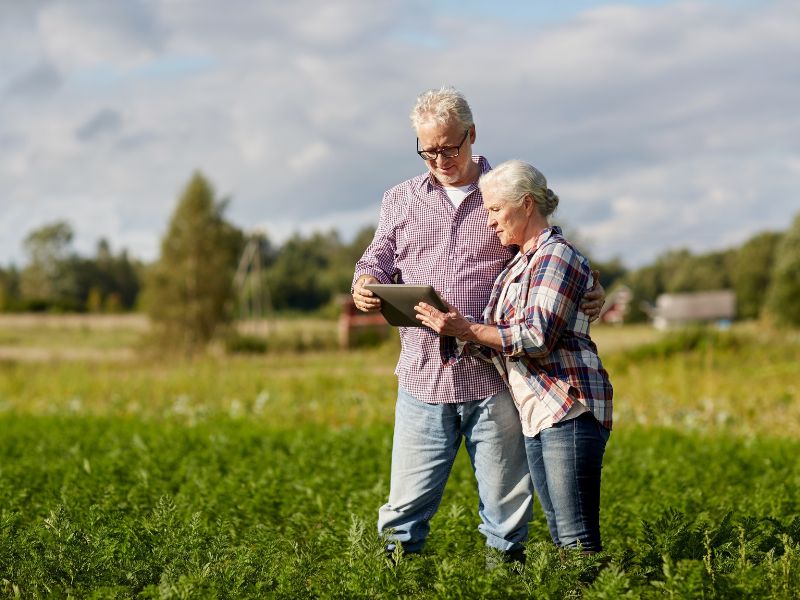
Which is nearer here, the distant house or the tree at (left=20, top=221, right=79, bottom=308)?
the distant house

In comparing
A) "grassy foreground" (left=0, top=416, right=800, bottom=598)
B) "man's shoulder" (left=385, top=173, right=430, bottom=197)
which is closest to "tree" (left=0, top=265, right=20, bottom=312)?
"grassy foreground" (left=0, top=416, right=800, bottom=598)

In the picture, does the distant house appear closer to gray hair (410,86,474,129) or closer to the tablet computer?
gray hair (410,86,474,129)

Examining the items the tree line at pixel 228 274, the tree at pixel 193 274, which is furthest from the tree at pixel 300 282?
the tree at pixel 193 274

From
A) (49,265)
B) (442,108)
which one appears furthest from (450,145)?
(49,265)

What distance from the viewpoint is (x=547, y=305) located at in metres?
3.52

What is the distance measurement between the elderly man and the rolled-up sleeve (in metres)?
0.37

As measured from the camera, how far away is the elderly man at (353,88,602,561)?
12.7ft

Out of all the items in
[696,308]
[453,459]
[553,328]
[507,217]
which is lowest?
[453,459]

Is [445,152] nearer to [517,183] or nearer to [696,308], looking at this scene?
[517,183]

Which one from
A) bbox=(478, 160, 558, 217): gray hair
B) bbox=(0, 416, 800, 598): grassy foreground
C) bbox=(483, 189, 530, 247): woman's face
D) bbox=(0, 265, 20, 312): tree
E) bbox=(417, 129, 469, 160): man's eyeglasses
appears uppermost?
bbox=(0, 265, 20, 312): tree

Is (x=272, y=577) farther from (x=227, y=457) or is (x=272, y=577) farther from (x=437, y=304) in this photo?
(x=227, y=457)

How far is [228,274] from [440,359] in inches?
639

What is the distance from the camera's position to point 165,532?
406cm

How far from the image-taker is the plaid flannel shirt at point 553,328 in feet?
11.6
